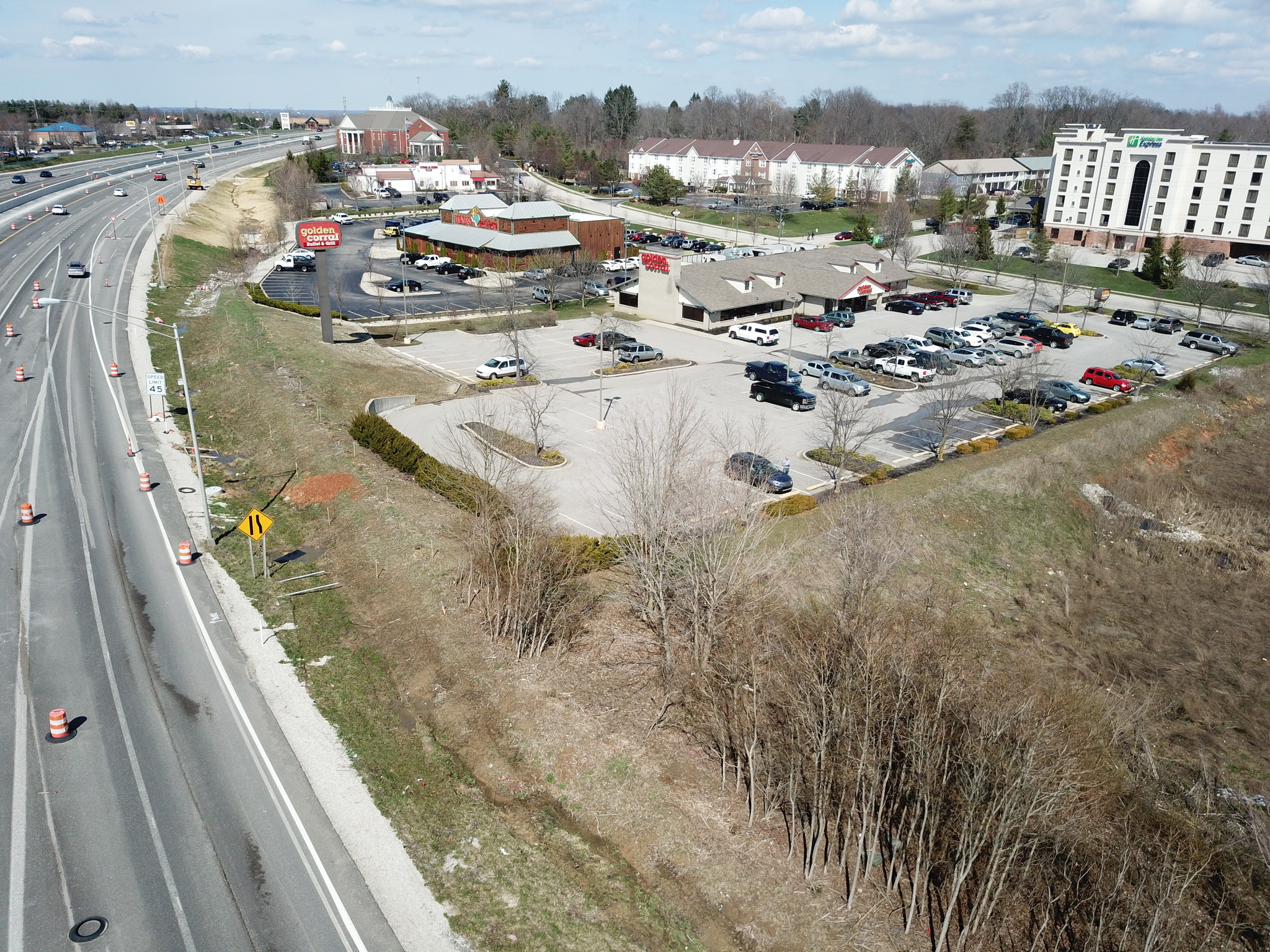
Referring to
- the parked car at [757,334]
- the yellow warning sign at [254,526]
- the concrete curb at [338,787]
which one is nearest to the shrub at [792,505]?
the yellow warning sign at [254,526]

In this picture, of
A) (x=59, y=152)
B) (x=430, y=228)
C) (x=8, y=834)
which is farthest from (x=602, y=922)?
(x=59, y=152)

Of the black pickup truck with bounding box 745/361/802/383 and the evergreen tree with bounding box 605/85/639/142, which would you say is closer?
the black pickup truck with bounding box 745/361/802/383

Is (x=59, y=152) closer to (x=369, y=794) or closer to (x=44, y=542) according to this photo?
(x=44, y=542)

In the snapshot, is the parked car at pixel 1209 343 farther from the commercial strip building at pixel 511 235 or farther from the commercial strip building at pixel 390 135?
the commercial strip building at pixel 390 135

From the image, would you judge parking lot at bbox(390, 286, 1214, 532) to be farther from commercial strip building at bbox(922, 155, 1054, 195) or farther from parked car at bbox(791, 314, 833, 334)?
commercial strip building at bbox(922, 155, 1054, 195)

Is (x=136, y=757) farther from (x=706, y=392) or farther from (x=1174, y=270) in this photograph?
(x=1174, y=270)

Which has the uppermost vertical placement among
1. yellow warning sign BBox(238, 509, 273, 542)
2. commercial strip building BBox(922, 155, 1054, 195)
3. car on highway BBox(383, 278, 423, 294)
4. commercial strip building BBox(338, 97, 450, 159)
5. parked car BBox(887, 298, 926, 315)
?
commercial strip building BBox(338, 97, 450, 159)

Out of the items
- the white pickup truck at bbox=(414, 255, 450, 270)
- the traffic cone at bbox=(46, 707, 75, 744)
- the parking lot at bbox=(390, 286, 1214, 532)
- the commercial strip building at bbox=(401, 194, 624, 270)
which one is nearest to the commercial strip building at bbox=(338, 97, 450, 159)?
the commercial strip building at bbox=(401, 194, 624, 270)
